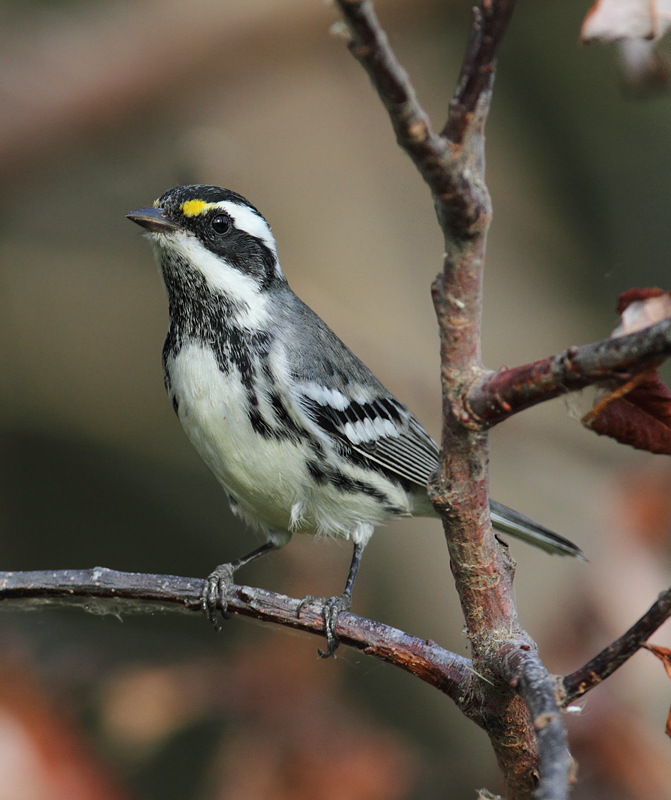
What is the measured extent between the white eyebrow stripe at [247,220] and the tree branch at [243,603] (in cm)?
140

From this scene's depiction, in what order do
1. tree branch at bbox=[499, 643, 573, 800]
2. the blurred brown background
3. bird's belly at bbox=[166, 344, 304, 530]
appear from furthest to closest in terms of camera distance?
the blurred brown background < bird's belly at bbox=[166, 344, 304, 530] < tree branch at bbox=[499, 643, 573, 800]

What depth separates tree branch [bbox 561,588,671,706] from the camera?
46.3 inches

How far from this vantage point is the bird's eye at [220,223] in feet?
9.44

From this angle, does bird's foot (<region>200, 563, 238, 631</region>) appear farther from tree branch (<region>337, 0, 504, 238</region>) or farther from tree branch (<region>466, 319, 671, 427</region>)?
tree branch (<region>337, 0, 504, 238</region>)

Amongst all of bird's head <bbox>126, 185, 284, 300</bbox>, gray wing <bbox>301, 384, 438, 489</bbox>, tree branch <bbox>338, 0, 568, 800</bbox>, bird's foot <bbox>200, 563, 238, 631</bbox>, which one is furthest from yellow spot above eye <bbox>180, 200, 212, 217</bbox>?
tree branch <bbox>338, 0, 568, 800</bbox>

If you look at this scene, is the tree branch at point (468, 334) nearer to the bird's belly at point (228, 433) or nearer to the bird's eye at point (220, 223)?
the bird's belly at point (228, 433)

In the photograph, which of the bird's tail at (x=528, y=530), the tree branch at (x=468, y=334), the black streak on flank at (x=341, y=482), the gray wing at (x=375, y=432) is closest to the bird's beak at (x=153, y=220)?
the gray wing at (x=375, y=432)

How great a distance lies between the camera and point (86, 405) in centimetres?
479

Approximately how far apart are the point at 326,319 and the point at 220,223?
1821 millimetres

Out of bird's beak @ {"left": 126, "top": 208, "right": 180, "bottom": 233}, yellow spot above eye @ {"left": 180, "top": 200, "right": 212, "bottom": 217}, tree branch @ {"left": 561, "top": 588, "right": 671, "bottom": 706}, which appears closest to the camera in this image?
tree branch @ {"left": 561, "top": 588, "right": 671, "bottom": 706}

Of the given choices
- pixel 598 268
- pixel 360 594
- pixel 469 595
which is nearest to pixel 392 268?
pixel 598 268

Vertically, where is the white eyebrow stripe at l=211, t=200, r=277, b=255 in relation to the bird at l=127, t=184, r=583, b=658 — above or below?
above

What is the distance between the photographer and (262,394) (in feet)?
8.64

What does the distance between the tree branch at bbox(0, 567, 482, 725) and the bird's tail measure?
1.37 metres
